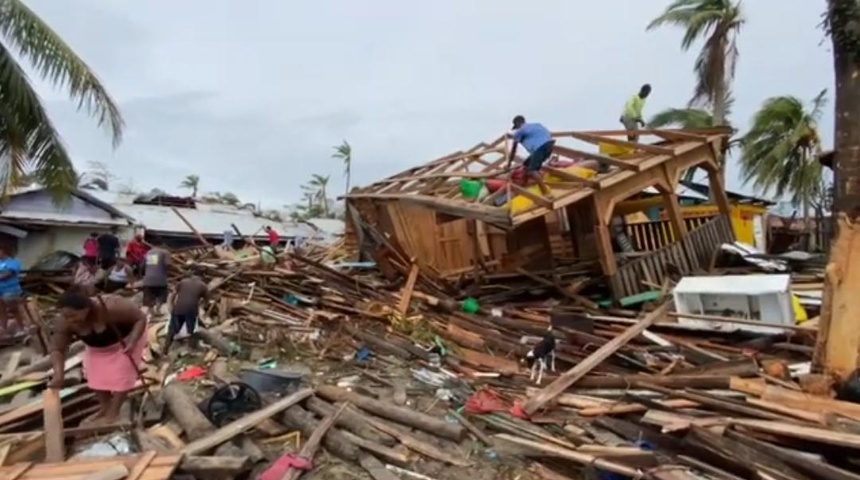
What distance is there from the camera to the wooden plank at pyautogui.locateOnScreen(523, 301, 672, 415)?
6441mm

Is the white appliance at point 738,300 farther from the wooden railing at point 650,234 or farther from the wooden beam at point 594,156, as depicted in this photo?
the wooden railing at point 650,234

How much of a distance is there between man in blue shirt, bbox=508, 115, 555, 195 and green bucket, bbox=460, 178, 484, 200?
38.8 inches

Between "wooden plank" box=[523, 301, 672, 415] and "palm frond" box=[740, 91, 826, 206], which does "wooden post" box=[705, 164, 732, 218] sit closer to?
"wooden plank" box=[523, 301, 672, 415]

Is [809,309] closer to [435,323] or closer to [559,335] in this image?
[559,335]

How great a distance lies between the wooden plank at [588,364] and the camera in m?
6.44

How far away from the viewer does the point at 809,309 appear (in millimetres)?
9094

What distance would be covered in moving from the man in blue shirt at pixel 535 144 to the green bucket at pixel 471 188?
0.98m

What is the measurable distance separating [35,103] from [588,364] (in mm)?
10178

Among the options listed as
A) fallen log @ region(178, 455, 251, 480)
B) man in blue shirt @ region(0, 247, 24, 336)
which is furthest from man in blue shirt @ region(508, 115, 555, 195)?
man in blue shirt @ region(0, 247, 24, 336)

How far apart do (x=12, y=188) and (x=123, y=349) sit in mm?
8135

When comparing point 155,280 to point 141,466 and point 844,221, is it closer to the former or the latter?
point 141,466

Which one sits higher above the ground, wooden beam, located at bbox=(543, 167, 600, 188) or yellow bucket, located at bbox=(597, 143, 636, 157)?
yellow bucket, located at bbox=(597, 143, 636, 157)

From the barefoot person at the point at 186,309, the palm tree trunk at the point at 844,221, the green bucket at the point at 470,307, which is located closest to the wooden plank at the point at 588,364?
the palm tree trunk at the point at 844,221

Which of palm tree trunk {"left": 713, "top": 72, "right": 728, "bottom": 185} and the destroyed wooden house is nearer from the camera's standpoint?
the destroyed wooden house
